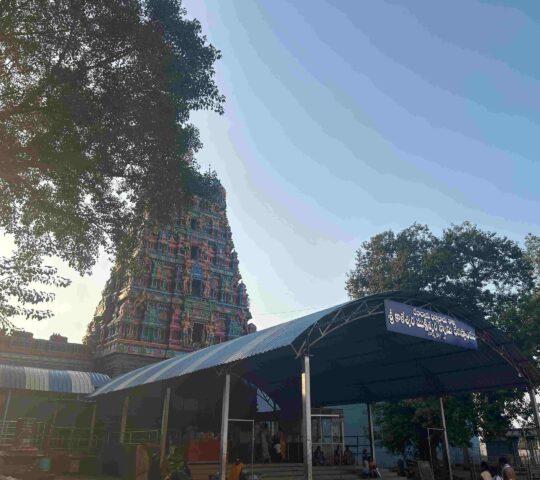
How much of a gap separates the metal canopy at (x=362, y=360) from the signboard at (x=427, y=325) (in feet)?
2.02

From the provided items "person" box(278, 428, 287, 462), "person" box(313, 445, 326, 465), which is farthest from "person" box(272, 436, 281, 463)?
"person" box(313, 445, 326, 465)

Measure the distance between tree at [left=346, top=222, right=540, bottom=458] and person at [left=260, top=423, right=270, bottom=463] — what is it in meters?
8.18

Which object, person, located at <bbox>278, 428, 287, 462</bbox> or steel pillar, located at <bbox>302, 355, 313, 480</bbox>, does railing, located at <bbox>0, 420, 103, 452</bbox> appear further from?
steel pillar, located at <bbox>302, 355, 313, 480</bbox>

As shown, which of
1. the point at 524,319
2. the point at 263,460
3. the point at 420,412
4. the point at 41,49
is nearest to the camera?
the point at 41,49

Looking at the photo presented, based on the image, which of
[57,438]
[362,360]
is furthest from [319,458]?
[57,438]

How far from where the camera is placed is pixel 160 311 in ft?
136

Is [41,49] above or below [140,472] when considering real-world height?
above

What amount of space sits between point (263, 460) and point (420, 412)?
32.3 ft

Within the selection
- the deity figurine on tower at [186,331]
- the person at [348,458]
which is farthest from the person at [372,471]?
the deity figurine on tower at [186,331]

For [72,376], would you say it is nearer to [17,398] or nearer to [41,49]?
[17,398]

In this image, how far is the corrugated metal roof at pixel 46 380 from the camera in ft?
86.7

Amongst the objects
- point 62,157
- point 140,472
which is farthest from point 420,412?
point 62,157

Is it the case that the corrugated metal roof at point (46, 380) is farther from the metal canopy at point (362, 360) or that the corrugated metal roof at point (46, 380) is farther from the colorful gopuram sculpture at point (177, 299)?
the colorful gopuram sculpture at point (177, 299)

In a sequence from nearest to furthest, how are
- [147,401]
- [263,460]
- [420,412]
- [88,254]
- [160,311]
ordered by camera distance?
[88,254]
[263,460]
[420,412]
[147,401]
[160,311]
